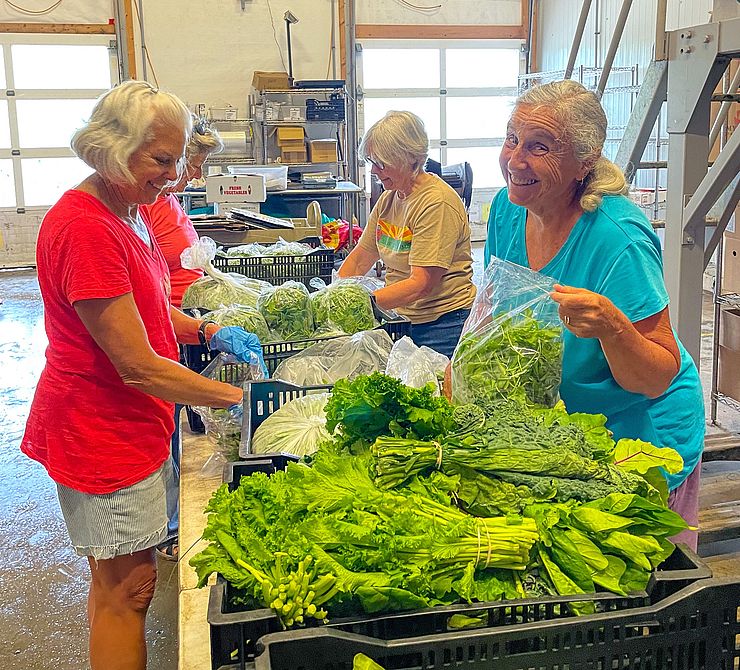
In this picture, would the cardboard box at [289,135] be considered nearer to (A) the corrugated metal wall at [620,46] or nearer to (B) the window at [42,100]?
(B) the window at [42,100]

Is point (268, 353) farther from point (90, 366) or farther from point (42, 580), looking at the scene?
point (42, 580)

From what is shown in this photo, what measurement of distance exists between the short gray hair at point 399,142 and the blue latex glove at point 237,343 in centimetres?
106

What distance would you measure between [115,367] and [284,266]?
1749 mm

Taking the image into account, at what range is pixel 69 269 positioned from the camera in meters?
1.67

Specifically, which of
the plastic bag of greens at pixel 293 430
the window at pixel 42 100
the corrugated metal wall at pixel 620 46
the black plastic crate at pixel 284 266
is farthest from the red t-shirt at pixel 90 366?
the window at pixel 42 100

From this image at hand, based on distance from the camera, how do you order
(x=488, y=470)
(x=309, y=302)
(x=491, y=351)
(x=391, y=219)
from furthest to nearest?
(x=391, y=219) → (x=309, y=302) → (x=491, y=351) → (x=488, y=470)

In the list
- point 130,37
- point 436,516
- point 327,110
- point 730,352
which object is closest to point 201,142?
point 436,516

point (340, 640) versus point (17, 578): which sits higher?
point (340, 640)

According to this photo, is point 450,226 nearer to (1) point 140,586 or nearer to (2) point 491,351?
(2) point 491,351

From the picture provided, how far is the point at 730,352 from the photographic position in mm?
4113

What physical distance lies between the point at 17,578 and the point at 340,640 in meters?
2.84

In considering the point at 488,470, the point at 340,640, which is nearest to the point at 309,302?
the point at 488,470

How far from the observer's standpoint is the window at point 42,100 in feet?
32.7

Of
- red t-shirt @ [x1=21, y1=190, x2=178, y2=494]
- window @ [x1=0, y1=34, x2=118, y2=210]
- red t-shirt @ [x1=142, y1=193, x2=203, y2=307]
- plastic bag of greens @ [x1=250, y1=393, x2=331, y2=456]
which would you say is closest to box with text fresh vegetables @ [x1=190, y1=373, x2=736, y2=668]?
plastic bag of greens @ [x1=250, y1=393, x2=331, y2=456]
